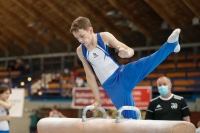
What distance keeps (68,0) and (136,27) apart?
399 centimetres

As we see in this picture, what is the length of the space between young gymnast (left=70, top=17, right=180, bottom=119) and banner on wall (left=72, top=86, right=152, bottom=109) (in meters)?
10.9

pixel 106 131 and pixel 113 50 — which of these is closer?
pixel 106 131

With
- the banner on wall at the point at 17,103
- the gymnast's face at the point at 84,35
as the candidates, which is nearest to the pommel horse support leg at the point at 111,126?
the gymnast's face at the point at 84,35

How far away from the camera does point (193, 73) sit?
18172 millimetres

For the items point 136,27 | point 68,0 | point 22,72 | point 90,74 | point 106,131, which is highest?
point 68,0

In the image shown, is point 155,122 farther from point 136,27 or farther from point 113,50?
point 136,27

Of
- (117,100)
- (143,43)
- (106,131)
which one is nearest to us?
(106,131)

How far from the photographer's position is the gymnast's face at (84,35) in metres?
5.05

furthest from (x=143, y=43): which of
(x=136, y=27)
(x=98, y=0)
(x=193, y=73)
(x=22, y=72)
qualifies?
(x=22, y=72)

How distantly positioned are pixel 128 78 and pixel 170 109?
2.40 meters

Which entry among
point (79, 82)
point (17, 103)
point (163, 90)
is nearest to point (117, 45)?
point (163, 90)

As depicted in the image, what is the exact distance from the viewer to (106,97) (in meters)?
17.7

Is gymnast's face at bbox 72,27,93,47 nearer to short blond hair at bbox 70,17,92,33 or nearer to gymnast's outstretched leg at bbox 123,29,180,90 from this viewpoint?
short blond hair at bbox 70,17,92,33

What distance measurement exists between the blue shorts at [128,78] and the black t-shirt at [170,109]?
2203 millimetres
